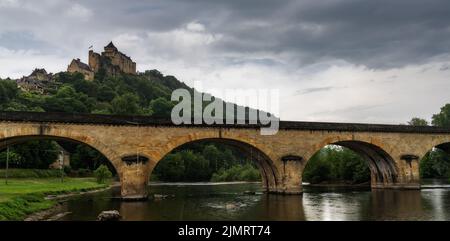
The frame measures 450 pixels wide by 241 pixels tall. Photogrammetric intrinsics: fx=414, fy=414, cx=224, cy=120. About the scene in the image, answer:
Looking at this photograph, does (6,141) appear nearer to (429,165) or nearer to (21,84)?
(429,165)

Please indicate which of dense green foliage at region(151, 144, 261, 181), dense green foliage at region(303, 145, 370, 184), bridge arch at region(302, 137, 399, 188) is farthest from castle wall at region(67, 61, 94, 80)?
bridge arch at region(302, 137, 399, 188)

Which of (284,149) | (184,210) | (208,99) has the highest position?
(208,99)

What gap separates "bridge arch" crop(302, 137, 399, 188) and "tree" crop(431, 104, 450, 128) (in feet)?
135

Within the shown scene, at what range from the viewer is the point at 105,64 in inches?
5389

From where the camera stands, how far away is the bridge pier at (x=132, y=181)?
96.5 feet

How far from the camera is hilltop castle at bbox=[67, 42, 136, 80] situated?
130375mm

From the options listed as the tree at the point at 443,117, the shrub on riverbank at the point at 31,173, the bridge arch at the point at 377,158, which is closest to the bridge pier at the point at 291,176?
the bridge arch at the point at 377,158

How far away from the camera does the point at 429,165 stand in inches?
2667

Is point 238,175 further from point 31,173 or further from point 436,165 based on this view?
point 31,173

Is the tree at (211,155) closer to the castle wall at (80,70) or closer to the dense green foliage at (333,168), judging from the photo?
the dense green foliage at (333,168)

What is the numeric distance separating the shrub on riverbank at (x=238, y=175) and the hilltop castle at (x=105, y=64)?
67964mm
